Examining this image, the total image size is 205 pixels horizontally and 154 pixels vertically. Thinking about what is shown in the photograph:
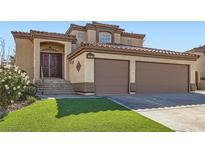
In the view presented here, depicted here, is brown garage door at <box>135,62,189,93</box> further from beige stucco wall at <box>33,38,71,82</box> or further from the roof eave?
beige stucco wall at <box>33,38,71,82</box>

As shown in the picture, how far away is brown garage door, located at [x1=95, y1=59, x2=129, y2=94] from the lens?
13500 mm

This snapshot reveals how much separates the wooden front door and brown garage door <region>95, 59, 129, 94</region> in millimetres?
6635

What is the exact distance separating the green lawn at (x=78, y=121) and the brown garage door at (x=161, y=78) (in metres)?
6.97

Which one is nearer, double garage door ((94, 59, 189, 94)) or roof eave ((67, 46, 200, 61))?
roof eave ((67, 46, 200, 61))

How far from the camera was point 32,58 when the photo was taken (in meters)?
18.6

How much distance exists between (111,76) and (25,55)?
9.23 metres

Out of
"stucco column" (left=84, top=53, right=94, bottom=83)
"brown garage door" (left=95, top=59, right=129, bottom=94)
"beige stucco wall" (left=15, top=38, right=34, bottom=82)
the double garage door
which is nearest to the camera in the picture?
"stucco column" (left=84, top=53, right=94, bottom=83)

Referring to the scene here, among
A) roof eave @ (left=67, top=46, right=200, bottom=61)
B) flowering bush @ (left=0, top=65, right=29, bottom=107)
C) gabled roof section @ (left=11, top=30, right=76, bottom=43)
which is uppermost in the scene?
gabled roof section @ (left=11, top=30, right=76, bottom=43)

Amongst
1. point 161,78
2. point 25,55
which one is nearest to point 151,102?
point 161,78

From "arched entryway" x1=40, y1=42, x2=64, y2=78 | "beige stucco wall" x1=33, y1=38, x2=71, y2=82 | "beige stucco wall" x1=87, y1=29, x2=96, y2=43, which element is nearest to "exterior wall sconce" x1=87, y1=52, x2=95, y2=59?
"beige stucco wall" x1=33, y1=38, x2=71, y2=82
